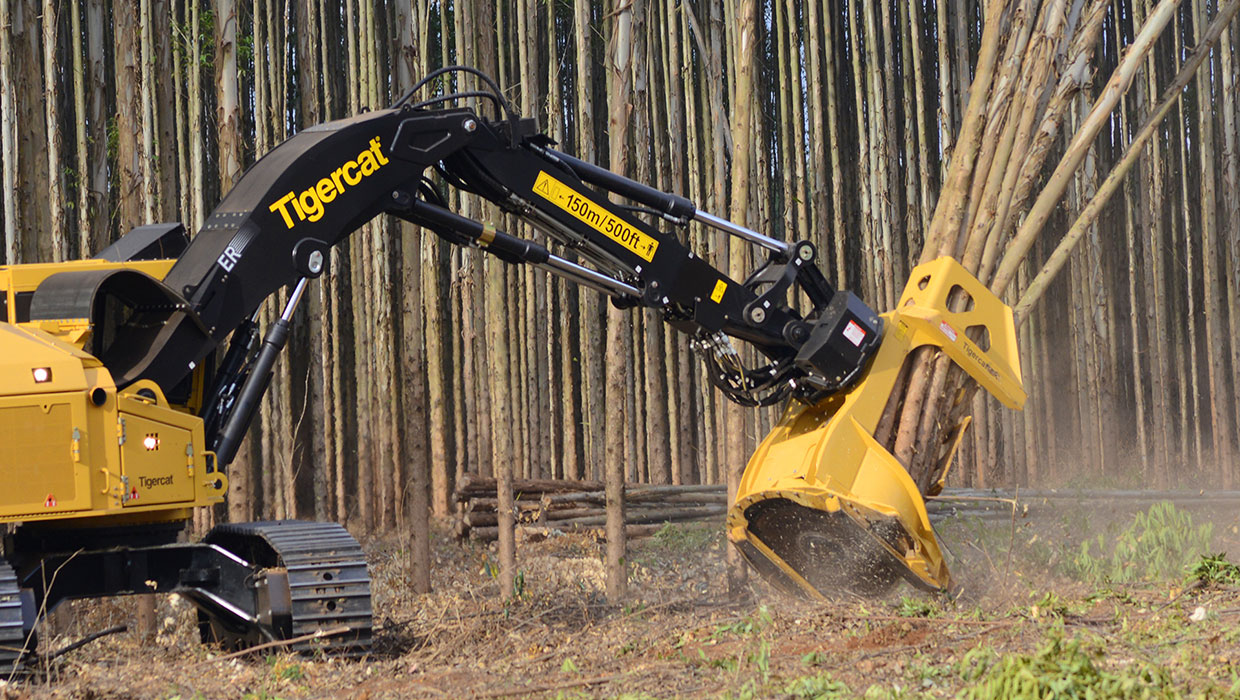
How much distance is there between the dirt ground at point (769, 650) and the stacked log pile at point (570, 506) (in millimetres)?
3562

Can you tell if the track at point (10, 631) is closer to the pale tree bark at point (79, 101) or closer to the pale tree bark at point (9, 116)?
the pale tree bark at point (9, 116)

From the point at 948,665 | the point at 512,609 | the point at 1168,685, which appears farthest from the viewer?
the point at 512,609

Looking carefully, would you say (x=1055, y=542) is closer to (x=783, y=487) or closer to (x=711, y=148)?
→ (x=783, y=487)

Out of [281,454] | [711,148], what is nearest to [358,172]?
[281,454]

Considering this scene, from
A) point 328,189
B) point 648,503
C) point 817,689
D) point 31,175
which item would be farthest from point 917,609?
point 648,503

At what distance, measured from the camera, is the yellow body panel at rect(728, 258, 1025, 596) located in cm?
626

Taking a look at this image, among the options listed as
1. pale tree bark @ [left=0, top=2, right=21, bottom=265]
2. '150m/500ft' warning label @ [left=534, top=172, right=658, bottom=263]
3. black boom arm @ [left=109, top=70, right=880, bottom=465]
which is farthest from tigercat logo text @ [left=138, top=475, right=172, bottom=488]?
pale tree bark @ [left=0, top=2, right=21, bottom=265]

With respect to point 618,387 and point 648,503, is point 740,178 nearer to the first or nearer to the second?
point 618,387

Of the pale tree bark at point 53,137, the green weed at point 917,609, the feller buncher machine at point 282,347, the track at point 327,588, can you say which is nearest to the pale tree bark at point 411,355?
the feller buncher machine at point 282,347

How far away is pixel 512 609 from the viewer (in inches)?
292

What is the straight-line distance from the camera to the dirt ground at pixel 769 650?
173 inches

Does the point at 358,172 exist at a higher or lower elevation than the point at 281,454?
higher

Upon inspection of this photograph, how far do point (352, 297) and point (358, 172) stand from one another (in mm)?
8213

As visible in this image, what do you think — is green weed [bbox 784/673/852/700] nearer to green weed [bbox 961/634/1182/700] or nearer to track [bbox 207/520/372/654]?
green weed [bbox 961/634/1182/700]
